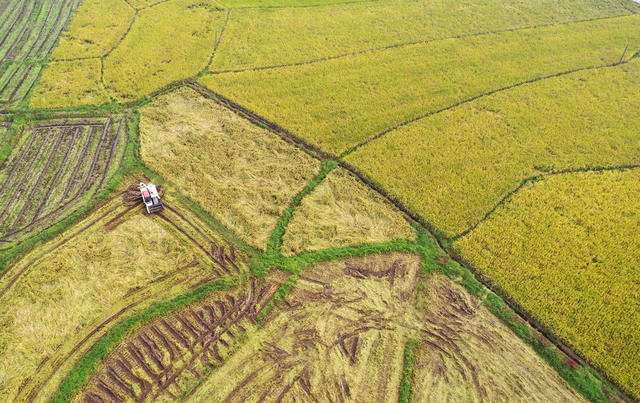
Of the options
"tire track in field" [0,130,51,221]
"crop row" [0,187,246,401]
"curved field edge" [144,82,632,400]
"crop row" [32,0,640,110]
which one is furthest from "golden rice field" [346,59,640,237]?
"tire track in field" [0,130,51,221]

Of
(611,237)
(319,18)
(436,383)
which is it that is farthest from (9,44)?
(611,237)

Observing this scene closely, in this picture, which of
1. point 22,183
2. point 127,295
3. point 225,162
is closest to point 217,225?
point 225,162

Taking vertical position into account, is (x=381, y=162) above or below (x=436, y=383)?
above

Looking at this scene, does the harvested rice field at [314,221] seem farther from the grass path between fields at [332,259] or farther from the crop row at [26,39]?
the crop row at [26,39]

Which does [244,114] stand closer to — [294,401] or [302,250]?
[302,250]

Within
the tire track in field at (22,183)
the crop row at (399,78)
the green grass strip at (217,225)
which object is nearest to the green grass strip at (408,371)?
the green grass strip at (217,225)

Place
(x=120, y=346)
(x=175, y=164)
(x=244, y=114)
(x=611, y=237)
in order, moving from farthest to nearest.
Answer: (x=244, y=114) → (x=175, y=164) → (x=611, y=237) → (x=120, y=346)
